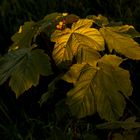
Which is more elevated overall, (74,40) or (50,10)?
(74,40)

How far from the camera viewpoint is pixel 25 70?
139 centimetres

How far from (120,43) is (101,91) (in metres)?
0.21

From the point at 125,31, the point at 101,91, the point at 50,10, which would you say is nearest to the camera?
the point at 101,91

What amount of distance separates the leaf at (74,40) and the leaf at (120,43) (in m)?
0.05

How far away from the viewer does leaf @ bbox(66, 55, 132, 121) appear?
51.9 inches

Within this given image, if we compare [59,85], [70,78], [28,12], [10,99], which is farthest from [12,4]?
[70,78]

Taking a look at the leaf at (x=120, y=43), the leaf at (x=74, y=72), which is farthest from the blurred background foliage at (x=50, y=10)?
the leaf at (x=74, y=72)

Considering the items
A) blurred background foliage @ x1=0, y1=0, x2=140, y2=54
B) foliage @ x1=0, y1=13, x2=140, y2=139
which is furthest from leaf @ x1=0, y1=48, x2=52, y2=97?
blurred background foliage @ x1=0, y1=0, x2=140, y2=54

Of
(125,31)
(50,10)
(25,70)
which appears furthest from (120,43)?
(50,10)

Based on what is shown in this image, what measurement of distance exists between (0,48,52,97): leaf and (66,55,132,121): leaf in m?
0.14

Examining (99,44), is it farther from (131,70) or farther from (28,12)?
(28,12)

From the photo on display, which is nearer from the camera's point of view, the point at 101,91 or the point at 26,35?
the point at 101,91

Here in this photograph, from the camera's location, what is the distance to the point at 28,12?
2727 millimetres

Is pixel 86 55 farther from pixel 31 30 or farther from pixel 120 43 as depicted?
pixel 31 30
